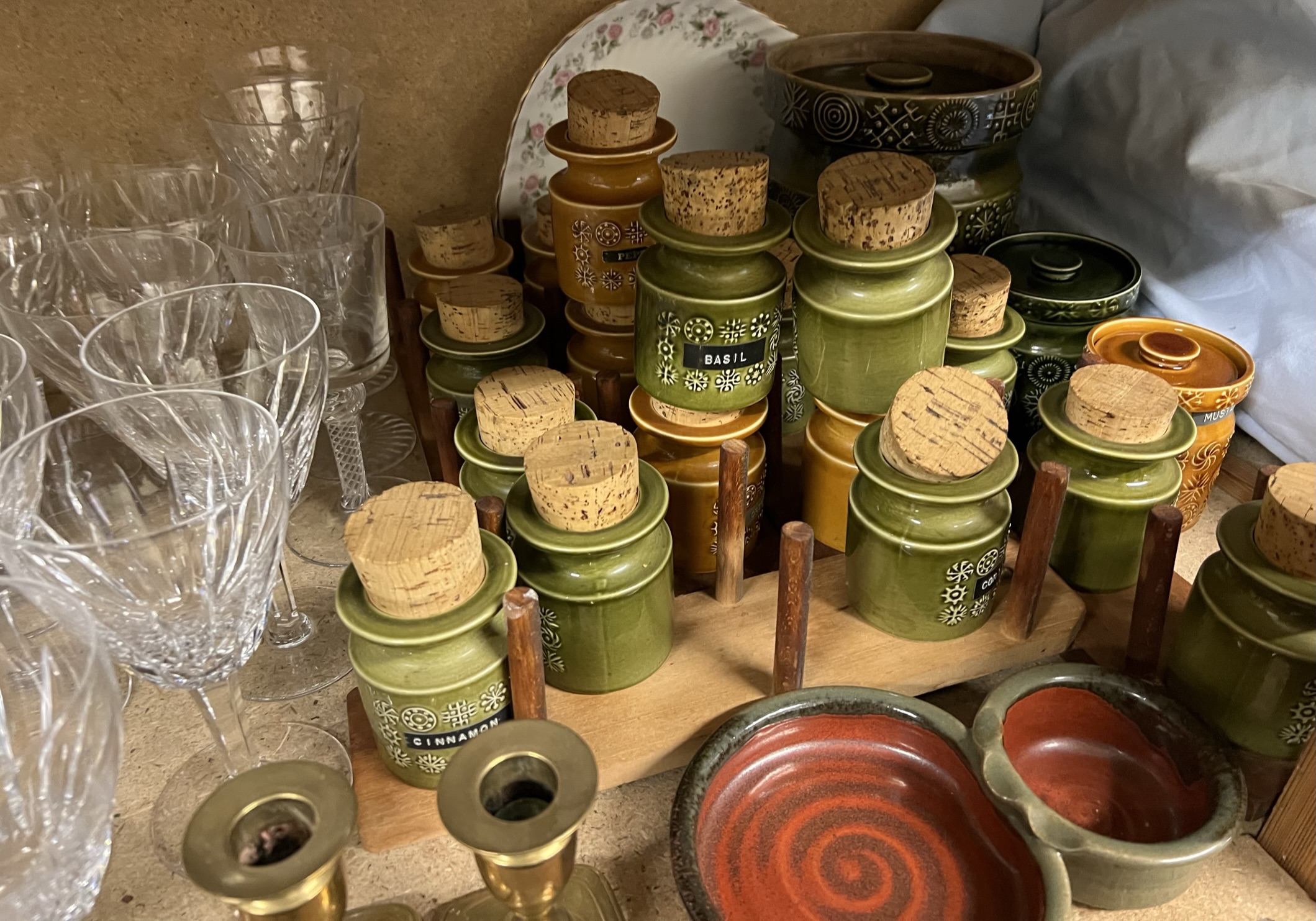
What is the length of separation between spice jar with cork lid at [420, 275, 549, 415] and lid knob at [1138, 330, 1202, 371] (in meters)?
0.37

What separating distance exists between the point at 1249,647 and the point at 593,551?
0.98ft

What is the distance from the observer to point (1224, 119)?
67 cm

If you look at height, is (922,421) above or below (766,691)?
above

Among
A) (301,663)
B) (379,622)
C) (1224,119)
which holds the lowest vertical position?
(301,663)

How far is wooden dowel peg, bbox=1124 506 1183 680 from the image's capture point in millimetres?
485

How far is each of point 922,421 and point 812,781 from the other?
18 centimetres

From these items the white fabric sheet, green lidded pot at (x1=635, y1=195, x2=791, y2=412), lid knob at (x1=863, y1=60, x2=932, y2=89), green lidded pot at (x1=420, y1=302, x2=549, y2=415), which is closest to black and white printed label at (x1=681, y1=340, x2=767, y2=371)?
green lidded pot at (x1=635, y1=195, x2=791, y2=412)

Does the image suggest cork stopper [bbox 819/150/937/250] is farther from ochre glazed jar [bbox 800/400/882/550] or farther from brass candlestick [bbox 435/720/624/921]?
Answer: brass candlestick [bbox 435/720/624/921]

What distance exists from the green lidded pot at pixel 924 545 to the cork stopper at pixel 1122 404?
6 centimetres

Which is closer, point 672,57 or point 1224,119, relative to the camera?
point 1224,119

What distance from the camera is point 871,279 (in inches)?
20.3

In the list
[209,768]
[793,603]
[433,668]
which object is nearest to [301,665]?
[209,768]

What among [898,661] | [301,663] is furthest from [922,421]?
[301,663]

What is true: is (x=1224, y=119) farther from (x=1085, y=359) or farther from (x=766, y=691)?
(x=766, y=691)
